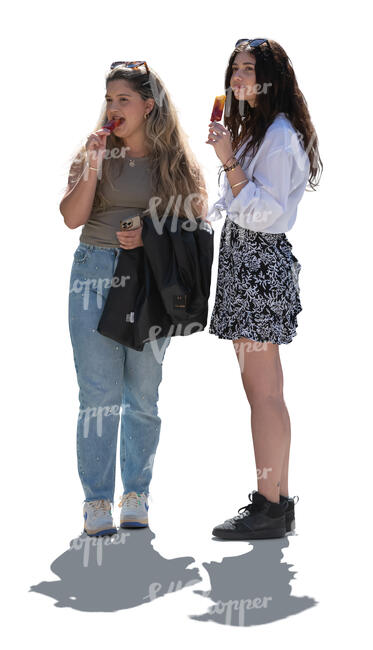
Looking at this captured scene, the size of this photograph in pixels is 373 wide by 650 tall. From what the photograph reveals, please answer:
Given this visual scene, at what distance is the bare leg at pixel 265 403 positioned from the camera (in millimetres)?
5211

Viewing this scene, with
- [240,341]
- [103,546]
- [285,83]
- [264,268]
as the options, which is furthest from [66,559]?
[285,83]

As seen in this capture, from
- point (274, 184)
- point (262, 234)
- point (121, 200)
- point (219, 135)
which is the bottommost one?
point (262, 234)

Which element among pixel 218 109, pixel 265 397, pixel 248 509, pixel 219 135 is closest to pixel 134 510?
pixel 248 509

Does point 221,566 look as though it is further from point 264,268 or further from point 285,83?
point 285,83

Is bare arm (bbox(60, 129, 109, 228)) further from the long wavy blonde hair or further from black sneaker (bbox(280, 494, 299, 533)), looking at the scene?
black sneaker (bbox(280, 494, 299, 533))

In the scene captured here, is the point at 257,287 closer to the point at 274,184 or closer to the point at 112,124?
the point at 274,184

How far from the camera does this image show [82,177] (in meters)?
5.11

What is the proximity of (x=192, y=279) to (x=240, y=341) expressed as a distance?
374mm

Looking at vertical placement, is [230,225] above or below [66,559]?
above

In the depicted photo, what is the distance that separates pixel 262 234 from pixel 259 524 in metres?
1.40

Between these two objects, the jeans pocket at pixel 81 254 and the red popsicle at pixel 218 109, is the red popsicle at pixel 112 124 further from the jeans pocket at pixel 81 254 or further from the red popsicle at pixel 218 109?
the jeans pocket at pixel 81 254

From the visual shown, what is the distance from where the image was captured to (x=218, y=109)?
5.20 m

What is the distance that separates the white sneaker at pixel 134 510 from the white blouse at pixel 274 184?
57.9 inches

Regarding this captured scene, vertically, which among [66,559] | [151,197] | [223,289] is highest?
[151,197]
